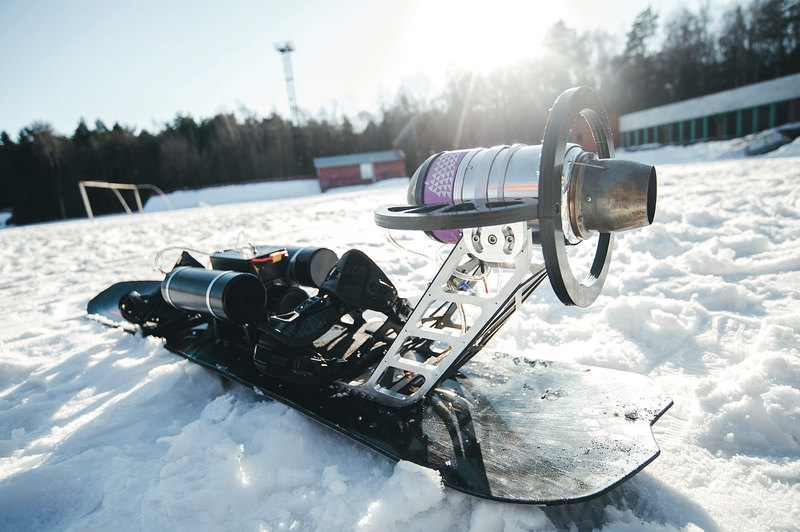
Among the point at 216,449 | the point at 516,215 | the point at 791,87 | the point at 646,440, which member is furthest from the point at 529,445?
the point at 791,87

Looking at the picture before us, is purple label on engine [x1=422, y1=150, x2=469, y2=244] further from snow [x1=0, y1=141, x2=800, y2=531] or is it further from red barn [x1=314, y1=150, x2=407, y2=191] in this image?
red barn [x1=314, y1=150, x2=407, y2=191]

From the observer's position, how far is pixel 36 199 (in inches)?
1606

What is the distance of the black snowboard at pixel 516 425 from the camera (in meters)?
1.42

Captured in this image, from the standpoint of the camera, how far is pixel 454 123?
152 feet

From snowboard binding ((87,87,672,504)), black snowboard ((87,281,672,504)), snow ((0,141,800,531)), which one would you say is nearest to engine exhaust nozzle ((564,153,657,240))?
snowboard binding ((87,87,672,504))

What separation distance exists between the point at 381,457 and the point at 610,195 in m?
1.37

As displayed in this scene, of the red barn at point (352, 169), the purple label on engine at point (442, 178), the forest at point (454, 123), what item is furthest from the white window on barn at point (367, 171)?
the purple label on engine at point (442, 178)

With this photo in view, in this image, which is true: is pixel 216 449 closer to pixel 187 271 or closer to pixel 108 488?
pixel 108 488

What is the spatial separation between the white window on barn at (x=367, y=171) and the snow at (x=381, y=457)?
113 ft

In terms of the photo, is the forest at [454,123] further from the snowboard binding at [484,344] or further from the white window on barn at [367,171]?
the snowboard binding at [484,344]

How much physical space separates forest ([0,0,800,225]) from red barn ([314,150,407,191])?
7434 mm

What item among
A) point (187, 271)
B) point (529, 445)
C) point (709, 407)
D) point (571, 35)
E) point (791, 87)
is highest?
point (571, 35)

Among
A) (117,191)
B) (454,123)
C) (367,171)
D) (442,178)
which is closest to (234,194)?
(117,191)

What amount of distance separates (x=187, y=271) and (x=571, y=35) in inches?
1907
